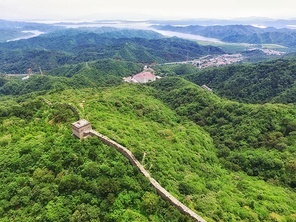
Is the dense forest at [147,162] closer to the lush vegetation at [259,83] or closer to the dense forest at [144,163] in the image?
the dense forest at [144,163]

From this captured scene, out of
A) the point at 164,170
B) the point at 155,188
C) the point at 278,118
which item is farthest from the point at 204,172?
the point at 278,118

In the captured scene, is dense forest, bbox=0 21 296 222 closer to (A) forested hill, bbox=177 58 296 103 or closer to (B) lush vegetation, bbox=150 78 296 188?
(B) lush vegetation, bbox=150 78 296 188

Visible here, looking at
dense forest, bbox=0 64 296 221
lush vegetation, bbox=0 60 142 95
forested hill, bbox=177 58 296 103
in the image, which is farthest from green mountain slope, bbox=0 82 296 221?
lush vegetation, bbox=0 60 142 95

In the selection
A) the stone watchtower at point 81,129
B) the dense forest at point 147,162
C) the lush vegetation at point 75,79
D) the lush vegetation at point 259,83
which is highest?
the stone watchtower at point 81,129

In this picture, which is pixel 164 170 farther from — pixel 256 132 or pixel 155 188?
pixel 256 132

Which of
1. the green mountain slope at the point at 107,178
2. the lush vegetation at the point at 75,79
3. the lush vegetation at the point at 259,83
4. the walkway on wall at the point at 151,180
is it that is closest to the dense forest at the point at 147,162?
the green mountain slope at the point at 107,178

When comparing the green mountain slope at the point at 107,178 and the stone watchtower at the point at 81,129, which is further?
the stone watchtower at the point at 81,129

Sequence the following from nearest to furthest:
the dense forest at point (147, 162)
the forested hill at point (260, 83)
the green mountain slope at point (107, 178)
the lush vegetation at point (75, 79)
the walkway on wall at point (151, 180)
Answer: the green mountain slope at point (107, 178) < the walkway on wall at point (151, 180) < the dense forest at point (147, 162) < the forested hill at point (260, 83) < the lush vegetation at point (75, 79)
